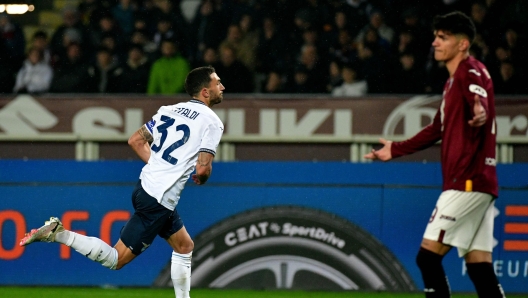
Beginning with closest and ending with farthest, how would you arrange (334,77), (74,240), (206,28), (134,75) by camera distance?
(74,240)
(334,77)
(134,75)
(206,28)

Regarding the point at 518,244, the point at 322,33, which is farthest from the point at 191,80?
the point at 322,33

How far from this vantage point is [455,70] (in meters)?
4.69

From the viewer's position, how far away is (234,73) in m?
10.3

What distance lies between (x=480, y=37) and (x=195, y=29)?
11.5ft

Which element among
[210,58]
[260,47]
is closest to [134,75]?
[210,58]

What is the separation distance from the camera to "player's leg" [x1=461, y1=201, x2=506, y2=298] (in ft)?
15.0

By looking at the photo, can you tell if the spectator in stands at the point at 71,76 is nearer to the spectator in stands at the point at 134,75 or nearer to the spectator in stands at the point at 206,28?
the spectator in stands at the point at 134,75

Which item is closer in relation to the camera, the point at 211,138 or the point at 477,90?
the point at 477,90

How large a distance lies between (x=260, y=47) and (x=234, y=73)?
1.95 ft

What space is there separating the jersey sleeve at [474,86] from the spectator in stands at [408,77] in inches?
215

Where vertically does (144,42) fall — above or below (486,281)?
above

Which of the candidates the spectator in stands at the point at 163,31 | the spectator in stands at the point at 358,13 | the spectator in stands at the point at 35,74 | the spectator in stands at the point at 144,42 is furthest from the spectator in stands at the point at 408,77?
the spectator in stands at the point at 35,74

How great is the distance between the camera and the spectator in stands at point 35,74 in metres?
10.7

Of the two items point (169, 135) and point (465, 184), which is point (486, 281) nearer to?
point (465, 184)
